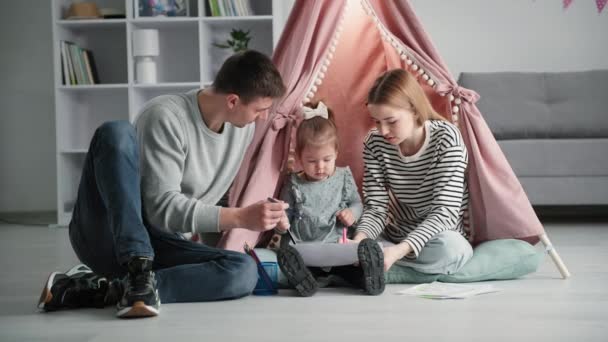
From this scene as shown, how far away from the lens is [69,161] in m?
4.36

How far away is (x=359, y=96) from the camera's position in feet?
9.66

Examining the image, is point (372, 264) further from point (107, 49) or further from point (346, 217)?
point (107, 49)

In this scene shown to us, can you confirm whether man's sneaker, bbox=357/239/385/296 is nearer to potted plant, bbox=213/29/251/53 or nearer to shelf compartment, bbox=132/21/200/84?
potted plant, bbox=213/29/251/53

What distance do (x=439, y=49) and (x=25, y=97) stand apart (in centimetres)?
260

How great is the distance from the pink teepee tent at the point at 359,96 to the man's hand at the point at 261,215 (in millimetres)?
455

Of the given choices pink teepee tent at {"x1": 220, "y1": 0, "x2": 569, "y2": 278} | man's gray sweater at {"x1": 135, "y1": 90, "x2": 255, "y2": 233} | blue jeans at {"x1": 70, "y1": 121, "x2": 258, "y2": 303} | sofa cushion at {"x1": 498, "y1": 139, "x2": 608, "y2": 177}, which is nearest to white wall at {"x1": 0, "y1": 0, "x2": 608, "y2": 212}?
sofa cushion at {"x1": 498, "y1": 139, "x2": 608, "y2": 177}

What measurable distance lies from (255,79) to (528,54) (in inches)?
125

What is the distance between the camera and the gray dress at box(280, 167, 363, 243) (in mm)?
2555

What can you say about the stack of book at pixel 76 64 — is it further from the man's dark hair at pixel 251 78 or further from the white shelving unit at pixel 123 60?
the man's dark hair at pixel 251 78

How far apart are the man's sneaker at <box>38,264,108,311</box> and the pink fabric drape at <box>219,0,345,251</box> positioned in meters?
0.51

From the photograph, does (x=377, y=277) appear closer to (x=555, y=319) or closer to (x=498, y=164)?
(x=555, y=319)

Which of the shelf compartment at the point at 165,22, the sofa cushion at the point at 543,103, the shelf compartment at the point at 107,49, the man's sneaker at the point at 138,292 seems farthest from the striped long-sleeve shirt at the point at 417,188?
the shelf compartment at the point at 107,49

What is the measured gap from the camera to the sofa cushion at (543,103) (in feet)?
13.9

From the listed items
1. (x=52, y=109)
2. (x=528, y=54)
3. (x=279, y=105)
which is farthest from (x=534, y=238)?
(x=52, y=109)
